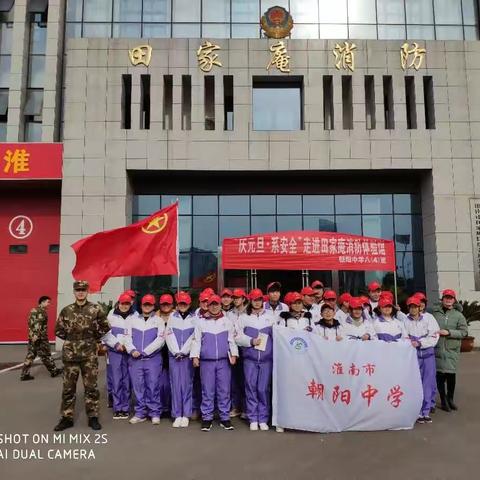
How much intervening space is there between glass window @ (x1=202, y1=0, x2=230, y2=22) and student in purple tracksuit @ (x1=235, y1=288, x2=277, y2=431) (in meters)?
13.5

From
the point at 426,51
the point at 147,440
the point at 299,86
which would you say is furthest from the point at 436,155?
the point at 147,440

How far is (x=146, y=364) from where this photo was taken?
5578mm

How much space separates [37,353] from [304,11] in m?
14.0

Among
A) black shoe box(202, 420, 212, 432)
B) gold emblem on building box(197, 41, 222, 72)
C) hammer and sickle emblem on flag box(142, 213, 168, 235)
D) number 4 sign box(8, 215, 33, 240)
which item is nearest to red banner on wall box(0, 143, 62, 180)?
number 4 sign box(8, 215, 33, 240)

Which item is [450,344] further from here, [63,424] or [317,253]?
[63,424]

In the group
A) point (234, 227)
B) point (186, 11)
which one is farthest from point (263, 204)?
point (186, 11)

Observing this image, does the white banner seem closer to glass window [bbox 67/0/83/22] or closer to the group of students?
the group of students

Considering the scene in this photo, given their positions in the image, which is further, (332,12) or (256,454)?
Result: (332,12)

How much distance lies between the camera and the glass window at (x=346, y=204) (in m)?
14.6

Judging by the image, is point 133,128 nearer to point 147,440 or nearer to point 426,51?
point 426,51

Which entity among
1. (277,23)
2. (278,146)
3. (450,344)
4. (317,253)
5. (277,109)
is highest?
(277,23)

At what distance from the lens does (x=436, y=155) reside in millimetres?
13414

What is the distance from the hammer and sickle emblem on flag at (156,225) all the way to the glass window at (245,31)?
11.6m

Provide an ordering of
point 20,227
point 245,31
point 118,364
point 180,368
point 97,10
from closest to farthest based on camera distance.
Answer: point 180,368
point 118,364
point 20,227
point 245,31
point 97,10
